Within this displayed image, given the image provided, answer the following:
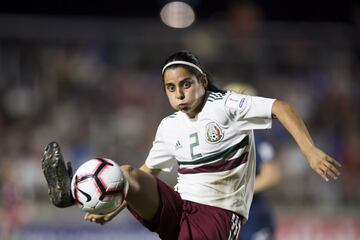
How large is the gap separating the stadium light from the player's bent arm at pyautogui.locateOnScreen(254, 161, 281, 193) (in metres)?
5.31

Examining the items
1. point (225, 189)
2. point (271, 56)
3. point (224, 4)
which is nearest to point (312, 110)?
point (271, 56)

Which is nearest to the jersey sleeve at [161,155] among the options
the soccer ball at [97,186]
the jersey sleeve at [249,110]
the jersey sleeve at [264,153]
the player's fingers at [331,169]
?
the jersey sleeve at [249,110]

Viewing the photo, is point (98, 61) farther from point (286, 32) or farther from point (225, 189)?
point (225, 189)

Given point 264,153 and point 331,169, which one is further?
point 264,153

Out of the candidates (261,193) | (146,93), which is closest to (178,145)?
(261,193)

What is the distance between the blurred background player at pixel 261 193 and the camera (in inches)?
281

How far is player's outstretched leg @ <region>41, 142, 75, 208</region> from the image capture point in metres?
4.73

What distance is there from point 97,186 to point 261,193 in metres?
3.15

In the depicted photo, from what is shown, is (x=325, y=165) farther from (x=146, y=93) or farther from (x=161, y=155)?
(x=146, y=93)

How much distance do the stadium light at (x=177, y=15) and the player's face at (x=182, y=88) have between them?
6967 millimetres

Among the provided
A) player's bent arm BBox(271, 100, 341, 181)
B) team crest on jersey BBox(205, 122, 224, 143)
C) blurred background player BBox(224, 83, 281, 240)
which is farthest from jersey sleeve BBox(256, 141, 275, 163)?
player's bent arm BBox(271, 100, 341, 181)

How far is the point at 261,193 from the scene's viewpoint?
24.8ft

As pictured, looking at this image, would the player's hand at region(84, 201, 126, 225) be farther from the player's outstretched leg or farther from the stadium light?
the stadium light

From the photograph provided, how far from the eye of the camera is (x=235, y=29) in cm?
1230
